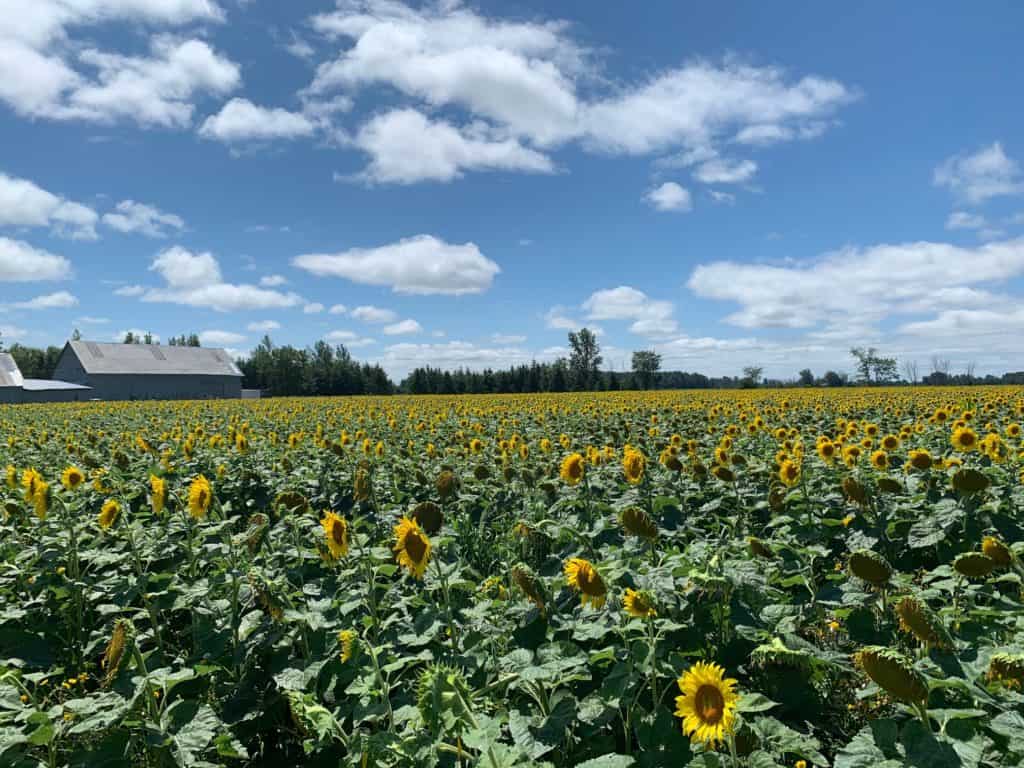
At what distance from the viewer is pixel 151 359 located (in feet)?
239

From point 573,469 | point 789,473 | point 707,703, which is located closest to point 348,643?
point 707,703

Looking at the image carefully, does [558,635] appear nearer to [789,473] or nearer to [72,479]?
[789,473]

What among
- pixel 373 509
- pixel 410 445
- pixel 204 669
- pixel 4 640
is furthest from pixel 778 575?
pixel 410 445

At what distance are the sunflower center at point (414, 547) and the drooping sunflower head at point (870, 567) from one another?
5.40 feet

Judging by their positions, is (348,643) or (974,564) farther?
(348,643)

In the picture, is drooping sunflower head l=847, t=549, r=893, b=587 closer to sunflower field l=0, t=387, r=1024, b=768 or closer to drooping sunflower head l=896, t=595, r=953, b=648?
sunflower field l=0, t=387, r=1024, b=768

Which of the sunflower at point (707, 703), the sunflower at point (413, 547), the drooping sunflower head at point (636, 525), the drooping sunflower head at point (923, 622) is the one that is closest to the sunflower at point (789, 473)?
the drooping sunflower head at point (636, 525)

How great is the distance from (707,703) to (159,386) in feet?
265

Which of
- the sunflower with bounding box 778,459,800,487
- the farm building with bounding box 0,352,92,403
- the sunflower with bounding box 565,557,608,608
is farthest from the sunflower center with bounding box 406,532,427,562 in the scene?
the farm building with bounding box 0,352,92,403

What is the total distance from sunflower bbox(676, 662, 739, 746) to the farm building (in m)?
69.0

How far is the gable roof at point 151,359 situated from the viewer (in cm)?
6875

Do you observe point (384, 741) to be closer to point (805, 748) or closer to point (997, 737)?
point (805, 748)

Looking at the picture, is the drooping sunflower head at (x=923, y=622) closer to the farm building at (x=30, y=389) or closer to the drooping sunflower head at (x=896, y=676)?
the drooping sunflower head at (x=896, y=676)

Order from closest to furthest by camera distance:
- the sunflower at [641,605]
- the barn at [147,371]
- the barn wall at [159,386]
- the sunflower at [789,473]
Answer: the sunflower at [641,605] < the sunflower at [789,473] < the barn wall at [159,386] < the barn at [147,371]
